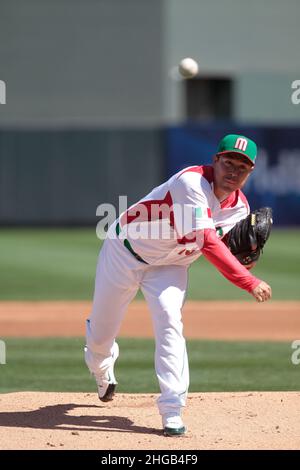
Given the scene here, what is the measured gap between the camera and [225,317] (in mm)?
11711

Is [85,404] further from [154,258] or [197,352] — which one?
[197,352]

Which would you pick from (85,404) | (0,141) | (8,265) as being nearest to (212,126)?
(0,141)

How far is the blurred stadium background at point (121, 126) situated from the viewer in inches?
579

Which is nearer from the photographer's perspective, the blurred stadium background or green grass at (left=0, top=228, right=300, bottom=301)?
green grass at (left=0, top=228, right=300, bottom=301)

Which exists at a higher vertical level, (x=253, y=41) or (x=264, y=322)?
(x=253, y=41)

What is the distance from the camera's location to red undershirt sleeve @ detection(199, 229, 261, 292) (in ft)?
18.4

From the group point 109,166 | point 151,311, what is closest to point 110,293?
point 151,311

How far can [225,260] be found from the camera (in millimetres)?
5625

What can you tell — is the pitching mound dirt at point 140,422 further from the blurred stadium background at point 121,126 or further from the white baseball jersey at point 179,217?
the blurred stadium background at point 121,126

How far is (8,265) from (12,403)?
10158 millimetres

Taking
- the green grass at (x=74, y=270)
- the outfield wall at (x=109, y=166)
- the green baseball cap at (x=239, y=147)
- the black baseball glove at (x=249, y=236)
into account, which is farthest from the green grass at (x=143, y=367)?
the outfield wall at (x=109, y=166)

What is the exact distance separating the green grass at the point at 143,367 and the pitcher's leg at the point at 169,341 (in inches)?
75.9

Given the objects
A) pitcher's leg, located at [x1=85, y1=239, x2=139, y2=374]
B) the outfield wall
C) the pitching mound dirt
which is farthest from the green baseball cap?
the outfield wall

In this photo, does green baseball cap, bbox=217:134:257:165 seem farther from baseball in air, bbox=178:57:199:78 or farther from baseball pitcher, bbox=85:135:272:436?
baseball in air, bbox=178:57:199:78
